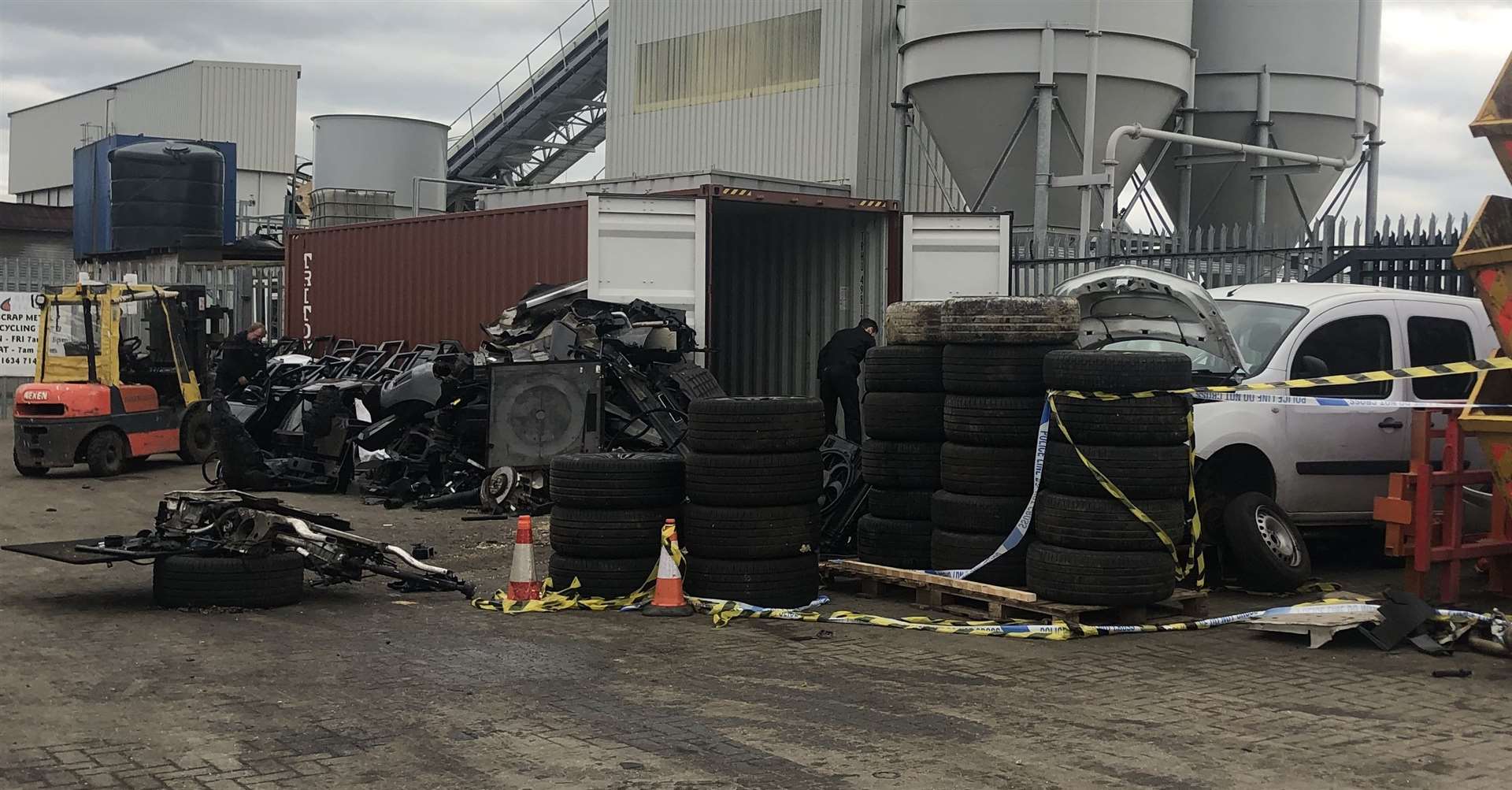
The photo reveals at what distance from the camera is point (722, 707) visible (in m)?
6.36

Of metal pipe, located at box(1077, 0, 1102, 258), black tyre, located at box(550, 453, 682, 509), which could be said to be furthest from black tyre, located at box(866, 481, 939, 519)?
metal pipe, located at box(1077, 0, 1102, 258)

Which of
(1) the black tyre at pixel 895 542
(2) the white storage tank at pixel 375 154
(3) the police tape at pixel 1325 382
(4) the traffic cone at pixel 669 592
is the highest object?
(2) the white storage tank at pixel 375 154

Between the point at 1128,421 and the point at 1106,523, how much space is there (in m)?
0.59

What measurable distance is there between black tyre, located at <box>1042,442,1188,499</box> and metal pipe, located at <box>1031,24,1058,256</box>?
11494 millimetres

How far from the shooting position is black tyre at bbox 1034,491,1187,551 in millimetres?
8195

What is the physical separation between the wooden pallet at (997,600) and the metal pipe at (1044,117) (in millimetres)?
10912

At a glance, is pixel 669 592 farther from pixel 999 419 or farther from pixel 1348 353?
pixel 1348 353

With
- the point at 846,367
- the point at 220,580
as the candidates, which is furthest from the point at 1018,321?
the point at 846,367

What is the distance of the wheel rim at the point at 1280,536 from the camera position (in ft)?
31.3

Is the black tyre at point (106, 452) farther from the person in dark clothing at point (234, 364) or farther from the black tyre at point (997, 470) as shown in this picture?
the black tyre at point (997, 470)

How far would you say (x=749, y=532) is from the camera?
8.73 metres

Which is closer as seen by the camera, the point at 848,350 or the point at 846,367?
the point at 846,367

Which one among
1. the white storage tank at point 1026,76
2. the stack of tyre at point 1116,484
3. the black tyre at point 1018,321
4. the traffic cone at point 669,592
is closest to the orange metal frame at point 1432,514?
the stack of tyre at point 1116,484

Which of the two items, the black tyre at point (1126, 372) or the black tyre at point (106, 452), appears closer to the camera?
the black tyre at point (1126, 372)
